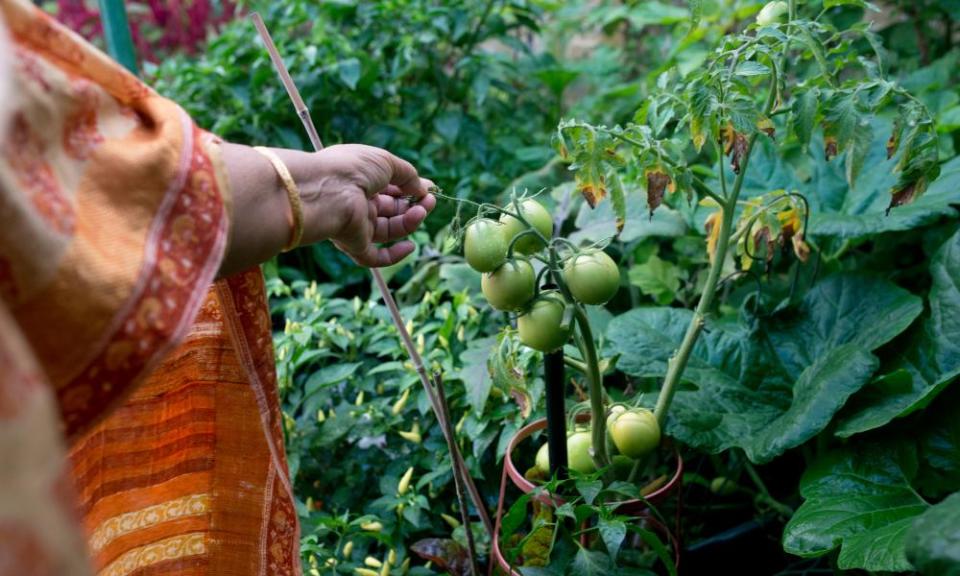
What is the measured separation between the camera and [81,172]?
0.68 meters

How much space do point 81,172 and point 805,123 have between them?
2.86ft

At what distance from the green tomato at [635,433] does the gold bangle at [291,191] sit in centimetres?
50

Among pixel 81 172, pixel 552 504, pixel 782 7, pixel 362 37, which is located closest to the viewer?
pixel 81 172

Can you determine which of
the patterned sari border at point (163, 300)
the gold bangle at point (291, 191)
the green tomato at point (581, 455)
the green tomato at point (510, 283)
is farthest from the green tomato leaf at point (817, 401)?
the patterned sari border at point (163, 300)

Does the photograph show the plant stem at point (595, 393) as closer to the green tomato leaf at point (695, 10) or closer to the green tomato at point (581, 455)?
the green tomato at point (581, 455)

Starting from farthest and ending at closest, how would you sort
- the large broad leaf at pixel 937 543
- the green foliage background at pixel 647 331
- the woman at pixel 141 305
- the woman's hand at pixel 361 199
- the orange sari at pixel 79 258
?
the green foliage background at pixel 647 331
the woman's hand at pixel 361 199
the large broad leaf at pixel 937 543
the woman at pixel 141 305
the orange sari at pixel 79 258

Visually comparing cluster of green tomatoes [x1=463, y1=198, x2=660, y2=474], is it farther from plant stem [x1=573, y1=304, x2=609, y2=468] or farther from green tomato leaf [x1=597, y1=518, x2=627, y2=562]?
green tomato leaf [x1=597, y1=518, x2=627, y2=562]

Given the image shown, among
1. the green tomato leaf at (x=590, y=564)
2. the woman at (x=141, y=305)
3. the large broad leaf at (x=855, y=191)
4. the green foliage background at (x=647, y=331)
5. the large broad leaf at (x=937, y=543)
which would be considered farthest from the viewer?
the large broad leaf at (x=855, y=191)

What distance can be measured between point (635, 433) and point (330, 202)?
0.49 meters

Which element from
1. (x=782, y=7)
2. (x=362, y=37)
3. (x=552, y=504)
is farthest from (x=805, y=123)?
(x=362, y=37)

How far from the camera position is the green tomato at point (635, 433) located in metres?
1.13

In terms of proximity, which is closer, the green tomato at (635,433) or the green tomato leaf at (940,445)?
the green tomato at (635,433)

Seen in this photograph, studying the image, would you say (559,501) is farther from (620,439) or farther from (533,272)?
(533,272)

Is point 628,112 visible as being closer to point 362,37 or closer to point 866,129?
point 362,37
